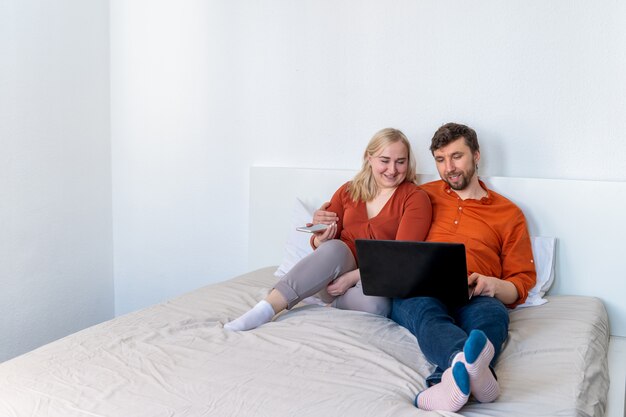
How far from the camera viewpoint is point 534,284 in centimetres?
226

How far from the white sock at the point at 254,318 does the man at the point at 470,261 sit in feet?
1.37

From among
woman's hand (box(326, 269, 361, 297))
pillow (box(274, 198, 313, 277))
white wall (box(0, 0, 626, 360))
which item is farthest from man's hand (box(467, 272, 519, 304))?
pillow (box(274, 198, 313, 277))

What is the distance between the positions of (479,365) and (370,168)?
132cm

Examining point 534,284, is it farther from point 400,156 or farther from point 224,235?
point 224,235

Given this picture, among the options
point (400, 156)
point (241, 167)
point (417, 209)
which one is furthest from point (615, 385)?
point (241, 167)

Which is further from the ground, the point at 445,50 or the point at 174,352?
the point at 445,50

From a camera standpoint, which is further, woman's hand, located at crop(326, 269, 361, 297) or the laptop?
woman's hand, located at crop(326, 269, 361, 297)

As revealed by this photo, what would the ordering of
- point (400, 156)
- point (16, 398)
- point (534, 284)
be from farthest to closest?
point (400, 156) → point (534, 284) → point (16, 398)

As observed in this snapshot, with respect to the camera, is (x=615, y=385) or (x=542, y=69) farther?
(x=542, y=69)

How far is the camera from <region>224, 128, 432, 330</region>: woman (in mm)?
2113

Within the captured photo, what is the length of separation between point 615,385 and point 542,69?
51.3 inches

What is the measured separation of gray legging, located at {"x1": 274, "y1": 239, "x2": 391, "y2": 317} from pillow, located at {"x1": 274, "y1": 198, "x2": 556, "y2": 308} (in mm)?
462

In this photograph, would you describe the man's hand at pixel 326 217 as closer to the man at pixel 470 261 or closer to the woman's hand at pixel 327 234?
the woman's hand at pixel 327 234

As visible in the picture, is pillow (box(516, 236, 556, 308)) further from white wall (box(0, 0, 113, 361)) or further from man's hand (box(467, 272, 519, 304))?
white wall (box(0, 0, 113, 361))
